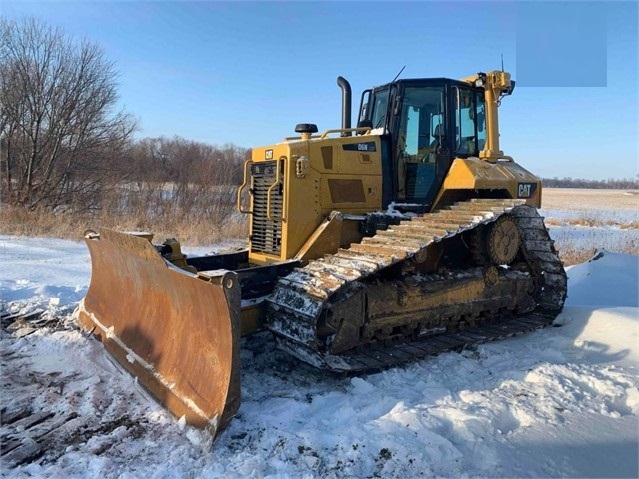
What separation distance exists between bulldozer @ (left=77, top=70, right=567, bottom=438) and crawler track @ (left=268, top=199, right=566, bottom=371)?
0.06 feet

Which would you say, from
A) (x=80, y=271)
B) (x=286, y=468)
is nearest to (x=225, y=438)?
(x=286, y=468)

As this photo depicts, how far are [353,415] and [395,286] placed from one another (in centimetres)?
173

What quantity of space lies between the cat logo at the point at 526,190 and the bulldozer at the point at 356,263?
3 cm

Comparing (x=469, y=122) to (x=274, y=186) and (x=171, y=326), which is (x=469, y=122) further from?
(x=171, y=326)

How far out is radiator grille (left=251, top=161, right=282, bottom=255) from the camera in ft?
18.1

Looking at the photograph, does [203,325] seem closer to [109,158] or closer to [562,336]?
[562,336]

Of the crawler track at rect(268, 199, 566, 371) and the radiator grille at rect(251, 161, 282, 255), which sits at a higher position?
the radiator grille at rect(251, 161, 282, 255)

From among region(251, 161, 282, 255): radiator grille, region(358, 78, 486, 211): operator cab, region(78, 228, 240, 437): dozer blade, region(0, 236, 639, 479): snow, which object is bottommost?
region(0, 236, 639, 479): snow

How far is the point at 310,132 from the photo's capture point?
225 inches

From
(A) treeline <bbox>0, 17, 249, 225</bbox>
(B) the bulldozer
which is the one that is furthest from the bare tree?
(B) the bulldozer

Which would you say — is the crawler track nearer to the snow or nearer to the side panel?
the snow

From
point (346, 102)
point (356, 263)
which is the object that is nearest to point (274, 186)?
point (356, 263)

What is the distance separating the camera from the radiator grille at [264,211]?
18.1 feet

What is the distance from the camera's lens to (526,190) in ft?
21.9
